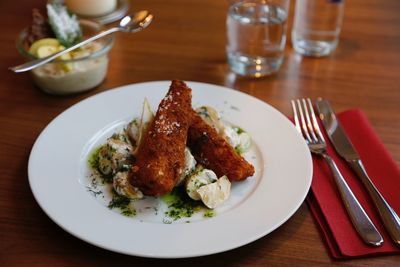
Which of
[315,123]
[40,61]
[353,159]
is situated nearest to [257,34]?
[315,123]

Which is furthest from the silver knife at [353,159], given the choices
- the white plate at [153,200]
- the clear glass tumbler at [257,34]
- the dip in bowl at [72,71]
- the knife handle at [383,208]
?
the dip in bowl at [72,71]

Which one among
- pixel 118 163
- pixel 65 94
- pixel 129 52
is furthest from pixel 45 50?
pixel 118 163

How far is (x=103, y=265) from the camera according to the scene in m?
0.86

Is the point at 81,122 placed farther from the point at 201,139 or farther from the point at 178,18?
the point at 178,18

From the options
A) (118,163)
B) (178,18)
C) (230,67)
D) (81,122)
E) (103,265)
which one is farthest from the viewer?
(178,18)

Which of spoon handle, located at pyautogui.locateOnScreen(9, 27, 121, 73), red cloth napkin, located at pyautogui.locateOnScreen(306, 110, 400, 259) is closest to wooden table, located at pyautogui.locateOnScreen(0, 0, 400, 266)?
red cloth napkin, located at pyautogui.locateOnScreen(306, 110, 400, 259)

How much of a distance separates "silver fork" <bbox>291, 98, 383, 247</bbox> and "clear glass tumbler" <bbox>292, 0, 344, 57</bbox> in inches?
12.5

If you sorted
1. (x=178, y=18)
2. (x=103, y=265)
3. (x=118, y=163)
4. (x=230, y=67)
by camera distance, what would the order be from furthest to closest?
(x=178, y=18) → (x=230, y=67) → (x=118, y=163) → (x=103, y=265)

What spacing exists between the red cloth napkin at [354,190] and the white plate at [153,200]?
7cm

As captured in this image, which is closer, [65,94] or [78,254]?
[78,254]

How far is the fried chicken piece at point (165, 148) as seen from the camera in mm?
920

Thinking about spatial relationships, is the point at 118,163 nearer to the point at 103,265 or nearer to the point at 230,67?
the point at 103,265

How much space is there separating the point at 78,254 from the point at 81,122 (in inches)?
14.6

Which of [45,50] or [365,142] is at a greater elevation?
[45,50]
